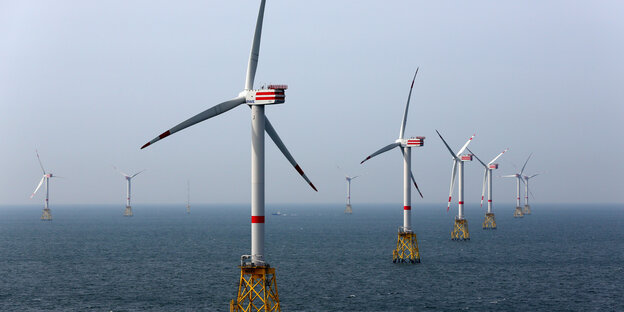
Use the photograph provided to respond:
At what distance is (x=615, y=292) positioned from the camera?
388 feet

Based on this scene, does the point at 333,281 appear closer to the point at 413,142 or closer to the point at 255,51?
the point at 413,142

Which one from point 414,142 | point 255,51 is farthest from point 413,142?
point 255,51

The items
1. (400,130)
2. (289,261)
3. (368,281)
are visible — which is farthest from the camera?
(289,261)

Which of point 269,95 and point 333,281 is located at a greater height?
point 269,95

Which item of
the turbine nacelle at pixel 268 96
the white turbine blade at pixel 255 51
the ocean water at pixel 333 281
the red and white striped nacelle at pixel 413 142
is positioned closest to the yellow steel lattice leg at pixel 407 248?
the ocean water at pixel 333 281

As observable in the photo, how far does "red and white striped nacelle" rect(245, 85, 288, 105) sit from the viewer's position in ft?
202

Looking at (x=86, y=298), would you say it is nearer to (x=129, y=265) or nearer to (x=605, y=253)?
(x=129, y=265)

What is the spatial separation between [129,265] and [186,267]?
14886 millimetres

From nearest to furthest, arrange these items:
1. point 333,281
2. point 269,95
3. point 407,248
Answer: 1. point 269,95
2. point 333,281
3. point 407,248

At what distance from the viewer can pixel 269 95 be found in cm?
6159

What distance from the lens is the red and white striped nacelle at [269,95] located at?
61472mm

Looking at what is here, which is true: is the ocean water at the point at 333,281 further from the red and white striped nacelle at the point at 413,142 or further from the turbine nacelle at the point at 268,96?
the turbine nacelle at the point at 268,96

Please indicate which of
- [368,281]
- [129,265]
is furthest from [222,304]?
[129,265]

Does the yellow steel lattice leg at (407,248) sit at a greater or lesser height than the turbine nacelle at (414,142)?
lesser
